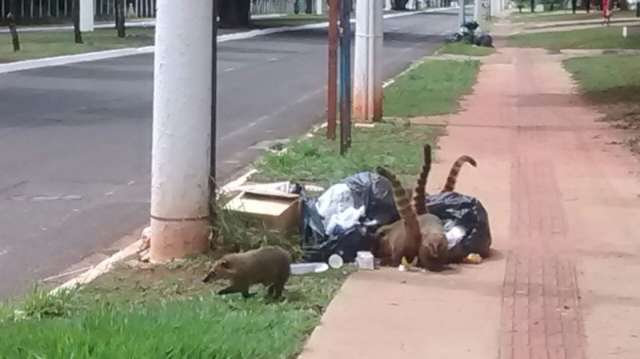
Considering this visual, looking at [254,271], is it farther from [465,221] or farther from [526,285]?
[465,221]

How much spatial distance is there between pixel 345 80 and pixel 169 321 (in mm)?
8067

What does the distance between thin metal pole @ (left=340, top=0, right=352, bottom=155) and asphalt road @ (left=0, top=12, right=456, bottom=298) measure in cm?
122

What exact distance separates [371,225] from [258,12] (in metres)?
114

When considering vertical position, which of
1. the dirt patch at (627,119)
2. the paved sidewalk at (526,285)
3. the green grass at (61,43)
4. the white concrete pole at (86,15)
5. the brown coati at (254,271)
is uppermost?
the white concrete pole at (86,15)

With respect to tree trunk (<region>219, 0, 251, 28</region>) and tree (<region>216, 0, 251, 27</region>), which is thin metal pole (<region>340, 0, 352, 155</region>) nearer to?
tree trunk (<region>219, 0, 251, 28</region>)

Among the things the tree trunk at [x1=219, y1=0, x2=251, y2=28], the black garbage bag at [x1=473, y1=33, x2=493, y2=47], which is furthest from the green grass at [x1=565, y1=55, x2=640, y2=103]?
the tree trunk at [x1=219, y1=0, x2=251, y2=28]

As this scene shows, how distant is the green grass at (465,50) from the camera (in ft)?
152

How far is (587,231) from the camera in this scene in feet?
33.6

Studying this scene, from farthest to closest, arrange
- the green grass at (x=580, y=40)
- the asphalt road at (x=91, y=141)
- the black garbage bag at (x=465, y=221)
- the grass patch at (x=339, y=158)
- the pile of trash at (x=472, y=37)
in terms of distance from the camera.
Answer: the pile of trash at (x=472, y=37) < the green grass at (x=580, y=40) < the grass patch at (x=339, y=158) < the asphalt road at (x=91, y=141) < the black garbage bag at (x=465, y=221)

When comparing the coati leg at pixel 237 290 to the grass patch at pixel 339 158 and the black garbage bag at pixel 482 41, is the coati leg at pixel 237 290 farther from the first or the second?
the black garbage bag at pixel 482 41

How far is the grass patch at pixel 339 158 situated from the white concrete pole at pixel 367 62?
1689 millimetres

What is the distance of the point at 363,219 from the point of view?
893 centimetres

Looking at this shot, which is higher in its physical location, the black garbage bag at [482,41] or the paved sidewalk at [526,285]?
the black garbage bag at [482,41]

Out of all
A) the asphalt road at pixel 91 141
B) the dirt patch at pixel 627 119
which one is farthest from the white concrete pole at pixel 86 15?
the dirt patch at pixel 627 119
